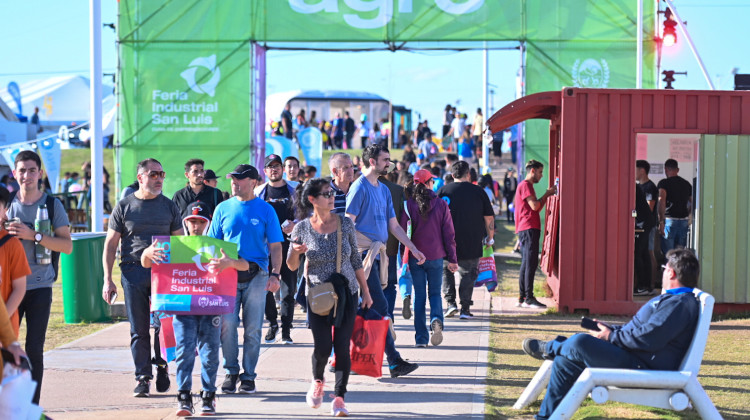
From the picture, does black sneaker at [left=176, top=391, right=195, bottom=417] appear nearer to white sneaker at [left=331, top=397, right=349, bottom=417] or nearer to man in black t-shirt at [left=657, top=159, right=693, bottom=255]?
white sneaker at [left=331, top=397, right=349, bottom=417]

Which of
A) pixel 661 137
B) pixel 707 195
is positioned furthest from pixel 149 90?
pixel 707 195

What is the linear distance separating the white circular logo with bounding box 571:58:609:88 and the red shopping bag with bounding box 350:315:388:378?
11895 mm

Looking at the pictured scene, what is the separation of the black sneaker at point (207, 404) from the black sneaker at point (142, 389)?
84cm

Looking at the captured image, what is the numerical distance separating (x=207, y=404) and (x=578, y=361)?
2.56m

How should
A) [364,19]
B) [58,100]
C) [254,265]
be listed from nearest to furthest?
[254,265] < [364,19] < [58,100]

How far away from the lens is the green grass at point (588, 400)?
670 cm

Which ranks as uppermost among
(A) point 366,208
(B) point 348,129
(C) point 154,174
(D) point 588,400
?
(B) point 348,129

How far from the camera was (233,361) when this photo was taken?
7164 mm

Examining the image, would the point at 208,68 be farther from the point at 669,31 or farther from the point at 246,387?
the point at 246,387

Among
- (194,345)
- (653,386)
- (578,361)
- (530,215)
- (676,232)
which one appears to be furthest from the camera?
(676,232)

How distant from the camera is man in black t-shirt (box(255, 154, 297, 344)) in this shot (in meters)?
9.59

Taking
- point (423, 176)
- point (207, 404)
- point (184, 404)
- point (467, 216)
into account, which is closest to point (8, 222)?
point (184, 404)

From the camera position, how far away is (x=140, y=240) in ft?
23.0

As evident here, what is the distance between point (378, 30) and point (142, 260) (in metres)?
12.4
